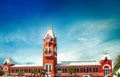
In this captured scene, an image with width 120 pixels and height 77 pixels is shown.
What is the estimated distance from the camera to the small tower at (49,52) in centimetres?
7856

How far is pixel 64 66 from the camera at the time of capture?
79.2 meters

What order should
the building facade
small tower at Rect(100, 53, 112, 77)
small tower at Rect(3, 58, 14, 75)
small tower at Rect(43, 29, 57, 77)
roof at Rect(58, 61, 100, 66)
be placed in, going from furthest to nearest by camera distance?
small tower at Rect(3, 58, 14, 75), roof at Rect(58, 61, 100, 66), small tower at Rect(43, 29, 57, 77), the building facade, small tower at Rect(100, 53, 112, 77)

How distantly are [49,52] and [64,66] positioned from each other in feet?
20.9

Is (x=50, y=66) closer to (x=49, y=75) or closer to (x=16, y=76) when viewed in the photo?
(x=49, y=75)

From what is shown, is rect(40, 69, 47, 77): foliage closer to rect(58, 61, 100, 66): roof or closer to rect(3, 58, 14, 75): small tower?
rect(58, 61, 100, 66): roof

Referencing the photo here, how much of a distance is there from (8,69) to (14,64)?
376cm

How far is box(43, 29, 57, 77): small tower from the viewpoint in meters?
78.6

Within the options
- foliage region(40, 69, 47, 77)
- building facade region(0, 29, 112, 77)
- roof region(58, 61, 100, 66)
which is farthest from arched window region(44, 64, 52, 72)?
roof region(58, 61, 100, 66)

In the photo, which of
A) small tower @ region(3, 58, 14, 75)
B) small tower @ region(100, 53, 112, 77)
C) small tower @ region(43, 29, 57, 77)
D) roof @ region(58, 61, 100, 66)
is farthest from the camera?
small tower @ region(3, 58, 14, 75)

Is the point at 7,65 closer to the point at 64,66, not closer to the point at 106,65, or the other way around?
Result: the point at 64,66

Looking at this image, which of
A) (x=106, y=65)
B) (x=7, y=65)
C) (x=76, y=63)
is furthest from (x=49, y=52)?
(x=106, y=65)

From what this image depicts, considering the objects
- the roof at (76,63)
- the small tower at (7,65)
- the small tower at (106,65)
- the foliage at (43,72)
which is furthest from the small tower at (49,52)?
the small tower at (106,65)

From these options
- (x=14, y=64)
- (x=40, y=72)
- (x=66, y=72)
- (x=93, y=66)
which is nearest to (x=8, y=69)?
(x=14, y=64)

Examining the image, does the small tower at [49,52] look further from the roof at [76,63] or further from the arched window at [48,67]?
the roof at [76,63]
